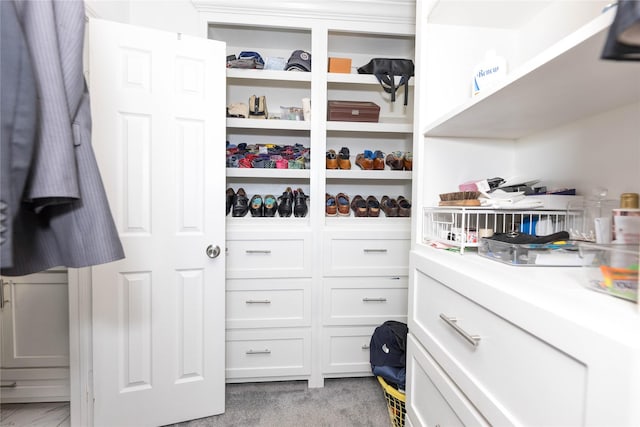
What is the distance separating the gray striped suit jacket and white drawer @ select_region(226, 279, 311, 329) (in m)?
1.07

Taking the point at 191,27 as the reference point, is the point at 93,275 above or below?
below

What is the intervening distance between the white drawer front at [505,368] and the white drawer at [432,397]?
32mm

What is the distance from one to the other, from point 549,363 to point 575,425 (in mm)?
75

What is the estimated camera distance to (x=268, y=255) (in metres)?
1.67

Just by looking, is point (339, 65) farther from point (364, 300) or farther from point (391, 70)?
point (364, 300)

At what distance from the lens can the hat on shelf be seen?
1.68 m

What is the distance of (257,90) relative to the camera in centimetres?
195

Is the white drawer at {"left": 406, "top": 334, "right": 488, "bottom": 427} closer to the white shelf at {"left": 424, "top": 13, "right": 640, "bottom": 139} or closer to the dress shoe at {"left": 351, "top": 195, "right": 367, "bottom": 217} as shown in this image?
the white shelf at {"left": 424, "top": 13, "right": 640, "bottom": 139}

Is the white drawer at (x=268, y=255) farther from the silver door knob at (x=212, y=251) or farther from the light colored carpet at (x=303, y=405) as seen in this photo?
the light colored carpet at (x=303, y=405)

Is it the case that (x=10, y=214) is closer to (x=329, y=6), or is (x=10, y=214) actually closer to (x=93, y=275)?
(x=93, y=275)

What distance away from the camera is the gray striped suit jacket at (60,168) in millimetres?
526

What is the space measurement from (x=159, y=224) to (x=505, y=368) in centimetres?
134

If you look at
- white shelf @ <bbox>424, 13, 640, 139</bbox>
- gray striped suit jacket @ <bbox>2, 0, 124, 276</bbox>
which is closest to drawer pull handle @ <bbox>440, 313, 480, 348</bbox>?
white shelf @ <bbox>424, 13, 640, 139</bbox>

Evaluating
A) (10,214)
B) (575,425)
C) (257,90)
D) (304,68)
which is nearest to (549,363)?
(575,425)
